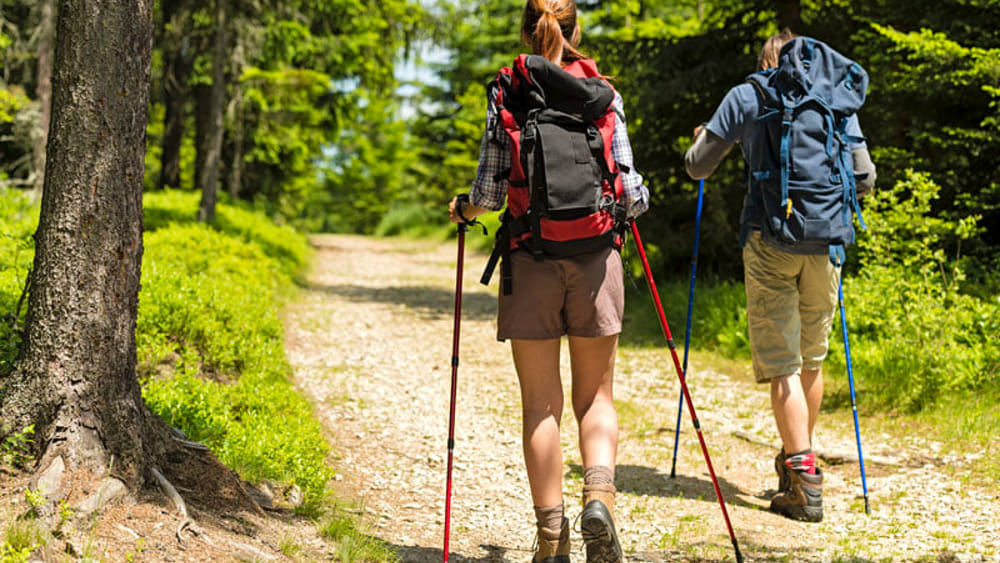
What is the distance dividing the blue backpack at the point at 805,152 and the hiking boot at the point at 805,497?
3.72 feet

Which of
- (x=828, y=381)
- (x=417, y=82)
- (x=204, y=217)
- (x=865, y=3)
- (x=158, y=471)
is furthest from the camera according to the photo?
(x=417, y=82)

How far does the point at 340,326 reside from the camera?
32.4ft

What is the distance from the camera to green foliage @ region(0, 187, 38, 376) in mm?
3939

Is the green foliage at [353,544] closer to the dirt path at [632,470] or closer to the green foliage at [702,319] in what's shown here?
the dirt path at [632,470]

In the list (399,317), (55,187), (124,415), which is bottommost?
(399,317)

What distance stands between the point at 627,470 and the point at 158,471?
2.88 metres

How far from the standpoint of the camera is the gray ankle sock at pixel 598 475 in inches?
127

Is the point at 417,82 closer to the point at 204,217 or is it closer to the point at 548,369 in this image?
the point at 204,217

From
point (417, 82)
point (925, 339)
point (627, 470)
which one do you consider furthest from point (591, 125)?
point (417, 82)

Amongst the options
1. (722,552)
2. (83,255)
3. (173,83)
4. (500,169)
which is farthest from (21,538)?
(173,83)

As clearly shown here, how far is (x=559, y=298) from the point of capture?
3.23m

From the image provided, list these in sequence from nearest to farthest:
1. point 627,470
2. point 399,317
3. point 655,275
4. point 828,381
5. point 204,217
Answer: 1. point 627,470
2. point 828,381
3. point 399,317
4. point 655,275
5. point 204,217

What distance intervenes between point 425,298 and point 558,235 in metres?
10.2

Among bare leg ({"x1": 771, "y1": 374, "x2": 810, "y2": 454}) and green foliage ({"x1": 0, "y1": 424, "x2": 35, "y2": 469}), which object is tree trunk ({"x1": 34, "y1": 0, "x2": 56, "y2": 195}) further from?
bare leg ({"x1": 771, "y1": 374, "x2": 810, "y2": 454})
